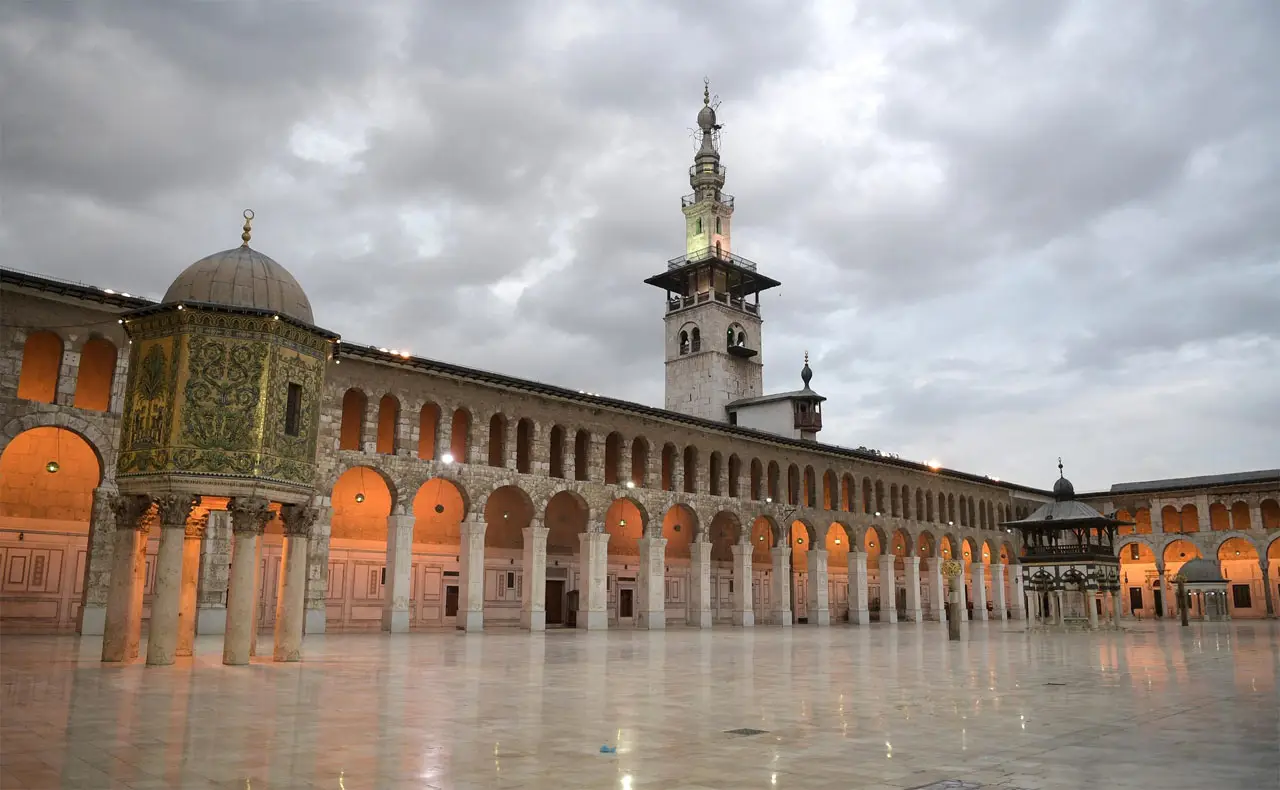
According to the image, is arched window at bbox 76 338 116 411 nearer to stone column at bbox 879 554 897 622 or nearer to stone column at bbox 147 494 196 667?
stone column at bbox 147 494 196 667

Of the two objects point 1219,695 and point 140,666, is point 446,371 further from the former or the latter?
point 1219,695

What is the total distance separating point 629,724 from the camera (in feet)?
34.3

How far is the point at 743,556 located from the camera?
4647cm

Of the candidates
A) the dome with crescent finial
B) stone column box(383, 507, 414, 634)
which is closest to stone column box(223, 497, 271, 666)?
the dome with crescent finial

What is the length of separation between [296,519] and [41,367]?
13.4 meters

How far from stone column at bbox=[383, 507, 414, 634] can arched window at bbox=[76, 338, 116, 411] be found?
1035 centimetres

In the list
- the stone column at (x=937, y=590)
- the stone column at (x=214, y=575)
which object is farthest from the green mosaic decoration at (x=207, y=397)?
the stone column at (x=937, y=590)

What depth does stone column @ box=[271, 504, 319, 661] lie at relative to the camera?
18891mm

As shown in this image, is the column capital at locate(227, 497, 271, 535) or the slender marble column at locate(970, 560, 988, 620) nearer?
the column capital at locate(227, 497, 271, 535)

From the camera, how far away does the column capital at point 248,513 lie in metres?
17.7

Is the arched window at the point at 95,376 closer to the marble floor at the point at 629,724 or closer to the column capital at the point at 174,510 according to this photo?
the marble floor at the point at 629,724

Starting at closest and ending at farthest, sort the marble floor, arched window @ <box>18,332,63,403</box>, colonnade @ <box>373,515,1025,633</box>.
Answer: the marble floor → arched window @ <box>18,332,63,403</box> → colonnade @ <box>373,515,1025,633</box>

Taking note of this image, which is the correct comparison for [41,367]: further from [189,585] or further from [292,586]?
[292,586]

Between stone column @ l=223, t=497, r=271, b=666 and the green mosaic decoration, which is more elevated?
the green mosaic decoration
